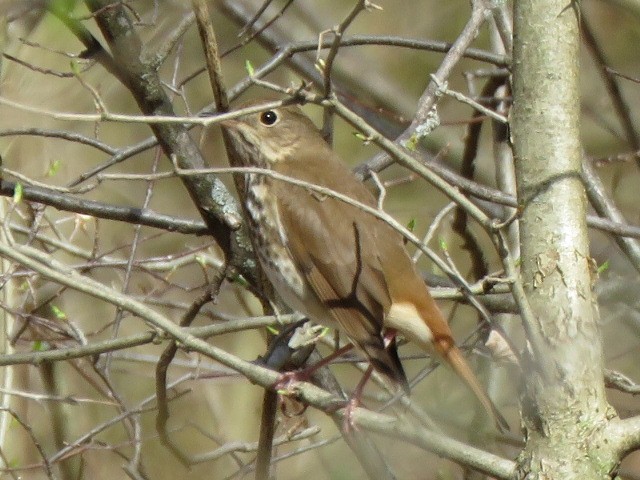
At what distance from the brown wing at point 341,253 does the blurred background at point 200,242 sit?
45 centimetres

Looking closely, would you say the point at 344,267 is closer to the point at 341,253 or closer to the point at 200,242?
the point at 341,253

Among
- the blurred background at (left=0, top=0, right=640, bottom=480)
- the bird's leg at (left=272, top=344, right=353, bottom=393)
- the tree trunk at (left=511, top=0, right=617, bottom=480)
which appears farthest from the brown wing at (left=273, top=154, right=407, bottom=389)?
the tree trunk at (left=511, top=0, right=617, bottom=480)

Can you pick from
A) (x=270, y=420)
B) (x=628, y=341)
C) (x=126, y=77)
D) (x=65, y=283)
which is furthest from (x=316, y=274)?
(x=628, y=341)

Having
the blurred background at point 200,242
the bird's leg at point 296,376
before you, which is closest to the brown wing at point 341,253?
the bird's leg at point 296,376

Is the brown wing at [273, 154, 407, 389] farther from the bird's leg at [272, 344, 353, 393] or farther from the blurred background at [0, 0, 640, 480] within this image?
the blurred background at [0, 0, 640, 480]

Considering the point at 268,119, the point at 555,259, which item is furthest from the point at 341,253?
the point at 555,259

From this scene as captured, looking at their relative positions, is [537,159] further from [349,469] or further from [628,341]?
[628,341]

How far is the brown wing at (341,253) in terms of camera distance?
11.2 ft

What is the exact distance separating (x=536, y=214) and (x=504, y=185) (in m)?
1.91

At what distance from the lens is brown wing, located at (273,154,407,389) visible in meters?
3.42

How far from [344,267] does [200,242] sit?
96.7 inches

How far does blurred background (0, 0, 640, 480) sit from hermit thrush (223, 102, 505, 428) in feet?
1.00

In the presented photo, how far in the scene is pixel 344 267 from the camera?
11.7 feet

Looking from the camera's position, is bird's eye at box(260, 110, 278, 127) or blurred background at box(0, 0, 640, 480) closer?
blurred background at box(0, 0, 640, 480)
